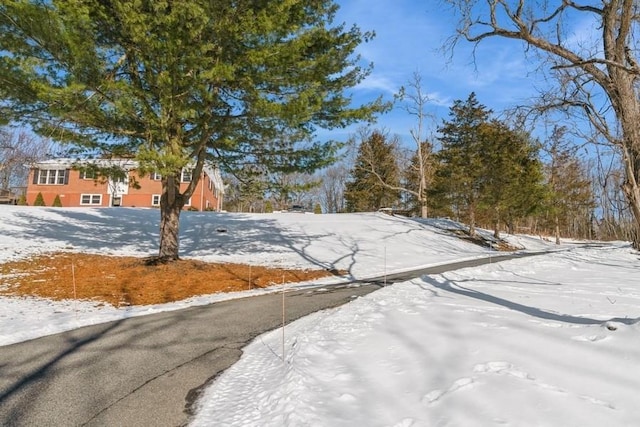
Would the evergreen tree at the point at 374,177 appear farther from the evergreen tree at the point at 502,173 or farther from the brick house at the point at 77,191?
the brick house at the point at 77,191

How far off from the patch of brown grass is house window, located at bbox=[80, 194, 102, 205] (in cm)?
2589

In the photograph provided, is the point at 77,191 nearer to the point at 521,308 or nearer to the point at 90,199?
the point at 90,199

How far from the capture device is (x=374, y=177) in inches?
1540

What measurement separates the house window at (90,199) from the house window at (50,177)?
220 cm

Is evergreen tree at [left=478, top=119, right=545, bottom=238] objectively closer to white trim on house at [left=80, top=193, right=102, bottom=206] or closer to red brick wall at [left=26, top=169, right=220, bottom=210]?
red brick wall at [left=26, top=169, right=220, bottom=210]

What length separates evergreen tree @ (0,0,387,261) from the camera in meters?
7.88

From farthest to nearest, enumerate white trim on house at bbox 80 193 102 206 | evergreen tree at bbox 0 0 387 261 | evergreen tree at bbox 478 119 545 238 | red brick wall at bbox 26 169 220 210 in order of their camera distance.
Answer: white trim on house at bbox 80 193 102 206
red brick wall at bbox 26 169 220 210
evergreen tree at bbox 478 119 545 238
evergreen tree at bbox 0 0 387 261

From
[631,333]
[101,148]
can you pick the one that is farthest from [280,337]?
[101,148]

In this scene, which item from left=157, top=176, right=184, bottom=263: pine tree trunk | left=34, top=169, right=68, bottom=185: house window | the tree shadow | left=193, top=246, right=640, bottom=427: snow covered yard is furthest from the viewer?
left=34, top=169, right=68, bottom=185: house window

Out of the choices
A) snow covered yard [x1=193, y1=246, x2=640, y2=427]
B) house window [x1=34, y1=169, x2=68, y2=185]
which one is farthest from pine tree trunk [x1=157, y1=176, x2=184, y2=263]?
house window [x1=34, y1=169, x2=68, y2=185]

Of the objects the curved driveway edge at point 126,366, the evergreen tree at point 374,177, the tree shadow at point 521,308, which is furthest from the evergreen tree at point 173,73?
the evergreen tree at point 374,177

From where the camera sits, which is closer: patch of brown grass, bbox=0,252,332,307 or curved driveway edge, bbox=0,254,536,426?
curved driveway edge, bbox=0,254,536,426

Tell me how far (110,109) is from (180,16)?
2.99 m

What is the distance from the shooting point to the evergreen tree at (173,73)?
7875 mm
